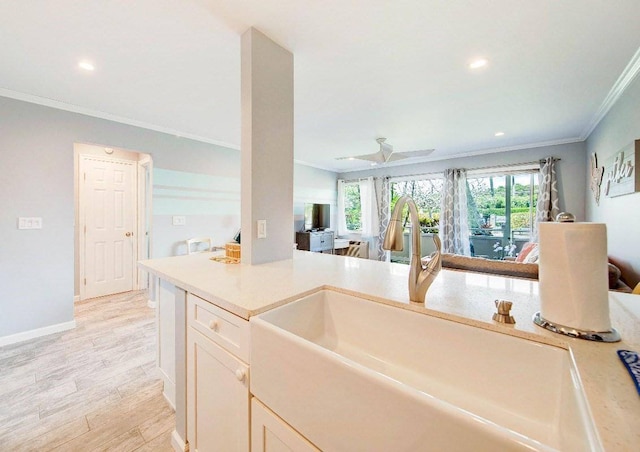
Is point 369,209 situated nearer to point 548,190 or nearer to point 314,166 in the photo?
point 314,166

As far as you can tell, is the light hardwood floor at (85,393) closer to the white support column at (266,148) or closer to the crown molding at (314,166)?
the white support column at (266,148)

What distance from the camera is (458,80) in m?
2.25

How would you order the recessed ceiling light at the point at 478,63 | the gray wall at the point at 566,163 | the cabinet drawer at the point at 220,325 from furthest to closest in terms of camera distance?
the gray wall at the point at 566,163, the recessed ceiling light at the point at 478,63, the cabinet drawer at the point at 220,325

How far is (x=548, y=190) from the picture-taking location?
4016 millimetres

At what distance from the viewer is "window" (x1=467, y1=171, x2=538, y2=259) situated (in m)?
4.45

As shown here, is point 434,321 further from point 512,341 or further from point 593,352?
point 593,352

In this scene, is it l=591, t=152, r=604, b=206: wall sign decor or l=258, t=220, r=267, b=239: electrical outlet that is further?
l=591, t=152, r=604, b=206: wall sign decor

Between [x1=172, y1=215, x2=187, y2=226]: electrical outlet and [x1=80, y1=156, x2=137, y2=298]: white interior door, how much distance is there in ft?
3.74

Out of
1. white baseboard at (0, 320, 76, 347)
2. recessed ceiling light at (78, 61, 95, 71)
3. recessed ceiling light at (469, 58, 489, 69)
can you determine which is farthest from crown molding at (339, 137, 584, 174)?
white baseboard at (0, 320, 76, 347)

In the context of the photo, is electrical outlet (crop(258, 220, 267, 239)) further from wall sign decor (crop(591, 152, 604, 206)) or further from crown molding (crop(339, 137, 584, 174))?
crown molding (crop(339, 137, 584, 174))

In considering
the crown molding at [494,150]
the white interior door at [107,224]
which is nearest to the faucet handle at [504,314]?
the crown molding at [494,150]

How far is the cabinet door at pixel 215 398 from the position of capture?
91 cm

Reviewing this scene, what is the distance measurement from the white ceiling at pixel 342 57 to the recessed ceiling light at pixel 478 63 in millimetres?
46

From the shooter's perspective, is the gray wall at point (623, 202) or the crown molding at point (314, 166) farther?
the crown molding at point (314, 166)
